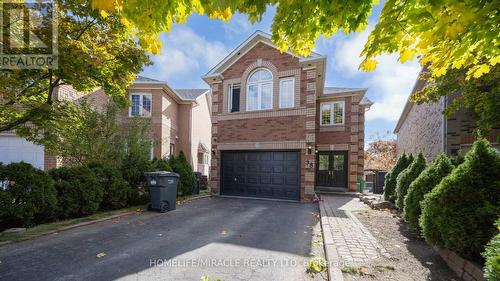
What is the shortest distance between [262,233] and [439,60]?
526 centimetres

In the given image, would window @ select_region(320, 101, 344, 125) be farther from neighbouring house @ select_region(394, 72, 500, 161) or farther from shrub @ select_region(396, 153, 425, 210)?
shrub @ select_region(396, 153, 425, 210)

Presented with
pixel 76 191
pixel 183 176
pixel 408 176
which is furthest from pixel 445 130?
pixel 76 191

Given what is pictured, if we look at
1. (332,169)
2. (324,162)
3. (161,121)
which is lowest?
(332,169)

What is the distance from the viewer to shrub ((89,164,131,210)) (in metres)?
8.43

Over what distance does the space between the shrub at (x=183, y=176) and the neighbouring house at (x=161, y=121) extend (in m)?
1.42

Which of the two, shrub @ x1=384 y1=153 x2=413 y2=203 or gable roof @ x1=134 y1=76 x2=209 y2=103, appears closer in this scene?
shrub @ x1=384 y1=153 x2=413 y2=203

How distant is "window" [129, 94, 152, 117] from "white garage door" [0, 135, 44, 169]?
5762 millimetres

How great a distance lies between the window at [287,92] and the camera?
1277 centimetres

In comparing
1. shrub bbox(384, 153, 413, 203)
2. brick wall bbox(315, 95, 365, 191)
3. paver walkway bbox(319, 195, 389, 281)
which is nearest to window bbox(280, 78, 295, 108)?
brick wall bbox(315, 95, 365, 191)

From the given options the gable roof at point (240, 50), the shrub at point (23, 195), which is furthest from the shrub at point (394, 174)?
the shrub at point (23, 195)

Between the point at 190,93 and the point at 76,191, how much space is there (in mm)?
16418

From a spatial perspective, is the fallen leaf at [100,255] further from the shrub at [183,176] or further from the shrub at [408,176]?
the shrub at [408,176]

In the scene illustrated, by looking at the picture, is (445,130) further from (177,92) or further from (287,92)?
(177,92)

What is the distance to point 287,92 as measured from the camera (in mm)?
12898
